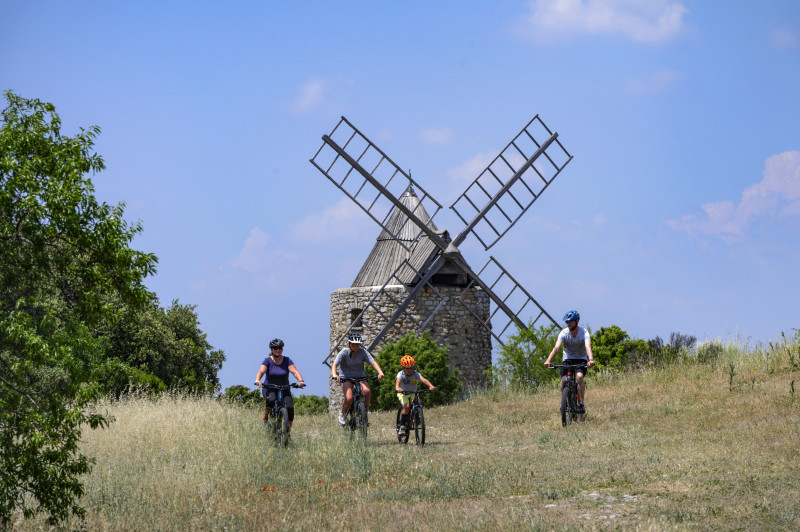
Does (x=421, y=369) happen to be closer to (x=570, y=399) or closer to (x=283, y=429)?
(x=570, y=399)

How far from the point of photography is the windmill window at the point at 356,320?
2527 centimetres

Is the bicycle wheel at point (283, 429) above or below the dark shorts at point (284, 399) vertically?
below

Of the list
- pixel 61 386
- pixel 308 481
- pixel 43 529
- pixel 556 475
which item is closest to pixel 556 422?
pixel 556 475

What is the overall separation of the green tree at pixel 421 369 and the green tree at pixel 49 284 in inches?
569

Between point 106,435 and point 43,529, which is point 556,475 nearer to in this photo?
point 43,529

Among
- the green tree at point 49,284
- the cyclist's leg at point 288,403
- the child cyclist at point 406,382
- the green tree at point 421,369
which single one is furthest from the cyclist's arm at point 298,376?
the green tree at point 421,369

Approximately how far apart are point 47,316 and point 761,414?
11.6m

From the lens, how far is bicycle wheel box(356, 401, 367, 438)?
13.4 m

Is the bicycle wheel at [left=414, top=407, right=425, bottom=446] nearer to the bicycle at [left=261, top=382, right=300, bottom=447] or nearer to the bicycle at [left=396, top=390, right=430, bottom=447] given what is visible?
the bicycle at [left=396, top=390, right=430, bottom=447]

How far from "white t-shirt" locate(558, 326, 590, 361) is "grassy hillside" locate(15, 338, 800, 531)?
4.02 ft

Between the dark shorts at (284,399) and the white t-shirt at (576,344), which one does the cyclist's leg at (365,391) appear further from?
the white t-shirt at (576,344)

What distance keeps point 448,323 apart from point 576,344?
416 inches

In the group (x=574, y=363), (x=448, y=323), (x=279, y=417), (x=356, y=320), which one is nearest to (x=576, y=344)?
(x=574, y=363)

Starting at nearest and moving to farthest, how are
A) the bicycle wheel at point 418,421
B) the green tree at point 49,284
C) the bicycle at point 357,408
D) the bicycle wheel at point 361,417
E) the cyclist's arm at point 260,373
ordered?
1. the green tree at point 49,284
2. the cyclist's arm at point 260,373
3. the bicycle wheel at point 361,417
4. the bicycle at point 357,408
5. the bicycle wheel at point 418,421
